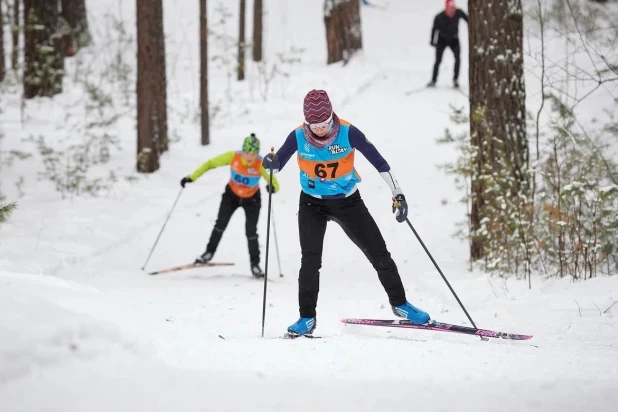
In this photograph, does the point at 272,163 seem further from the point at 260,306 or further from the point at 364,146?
the point at 260,306

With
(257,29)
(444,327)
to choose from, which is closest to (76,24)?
(257,29)

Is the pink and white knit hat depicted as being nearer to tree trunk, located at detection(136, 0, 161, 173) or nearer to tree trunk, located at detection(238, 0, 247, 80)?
tree trunk, located at detection(136, 0, 161, 173)

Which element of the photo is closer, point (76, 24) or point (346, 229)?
point (346, 229)

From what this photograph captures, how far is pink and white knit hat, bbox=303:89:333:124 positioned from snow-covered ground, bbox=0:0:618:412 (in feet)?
5.30

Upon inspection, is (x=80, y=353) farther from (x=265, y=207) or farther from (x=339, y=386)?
(x=265, y=207)

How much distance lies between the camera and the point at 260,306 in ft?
22.9

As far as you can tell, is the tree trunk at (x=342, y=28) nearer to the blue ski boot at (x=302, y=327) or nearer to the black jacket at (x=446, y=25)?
the black jacket at (x=446, y=25)

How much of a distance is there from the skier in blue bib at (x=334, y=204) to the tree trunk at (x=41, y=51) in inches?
397

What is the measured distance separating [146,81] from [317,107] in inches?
306

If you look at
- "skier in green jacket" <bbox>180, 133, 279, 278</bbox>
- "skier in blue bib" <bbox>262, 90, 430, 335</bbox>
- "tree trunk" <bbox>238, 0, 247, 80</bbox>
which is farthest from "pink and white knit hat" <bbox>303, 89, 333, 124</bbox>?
"tree trunk" <bbox>238, 0, 247, 80</bbox>

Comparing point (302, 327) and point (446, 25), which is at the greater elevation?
point (446, 25)

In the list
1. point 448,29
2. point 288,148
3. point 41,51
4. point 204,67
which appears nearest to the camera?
point 288,148

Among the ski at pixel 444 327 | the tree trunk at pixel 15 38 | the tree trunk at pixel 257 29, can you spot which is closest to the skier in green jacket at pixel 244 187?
the ski at pixel 444 327

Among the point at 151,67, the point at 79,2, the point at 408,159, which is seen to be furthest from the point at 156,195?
the point at 79,2
